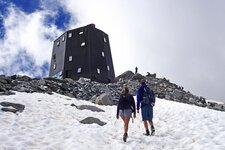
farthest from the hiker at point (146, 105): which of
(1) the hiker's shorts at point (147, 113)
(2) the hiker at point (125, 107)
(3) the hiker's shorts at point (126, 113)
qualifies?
(3) the hiker's shorts at point (126, 113)

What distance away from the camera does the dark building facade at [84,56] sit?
5409cm

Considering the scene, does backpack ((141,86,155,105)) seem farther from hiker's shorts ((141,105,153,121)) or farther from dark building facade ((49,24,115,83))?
dark building facade ((49,24,115,83))

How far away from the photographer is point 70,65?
55344 mm

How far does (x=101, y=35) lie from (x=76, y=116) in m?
42.7

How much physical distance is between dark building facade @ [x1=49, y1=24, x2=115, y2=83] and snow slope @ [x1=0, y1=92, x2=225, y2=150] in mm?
34193

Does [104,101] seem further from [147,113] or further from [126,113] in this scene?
[126,113]

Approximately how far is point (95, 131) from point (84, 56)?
40.9 meters

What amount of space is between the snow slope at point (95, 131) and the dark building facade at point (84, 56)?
34193mm

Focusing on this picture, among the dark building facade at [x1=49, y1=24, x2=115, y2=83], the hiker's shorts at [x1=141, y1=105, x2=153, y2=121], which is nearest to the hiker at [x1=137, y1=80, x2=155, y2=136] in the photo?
the hiker's shorts at [x1=141, y1=105, x2=153, y2=121]

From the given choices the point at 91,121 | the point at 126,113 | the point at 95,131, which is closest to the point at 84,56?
the point at 91,121

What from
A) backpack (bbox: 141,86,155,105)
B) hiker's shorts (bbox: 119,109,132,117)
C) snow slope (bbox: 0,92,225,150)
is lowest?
snow slope (bbox: 0,92,225,150)

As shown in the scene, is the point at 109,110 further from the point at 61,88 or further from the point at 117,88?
the point at 117,88

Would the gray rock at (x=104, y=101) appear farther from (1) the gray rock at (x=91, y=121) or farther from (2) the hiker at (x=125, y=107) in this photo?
(2) the hiker at (x=125, y=107)

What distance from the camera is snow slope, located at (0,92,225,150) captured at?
12398mm
